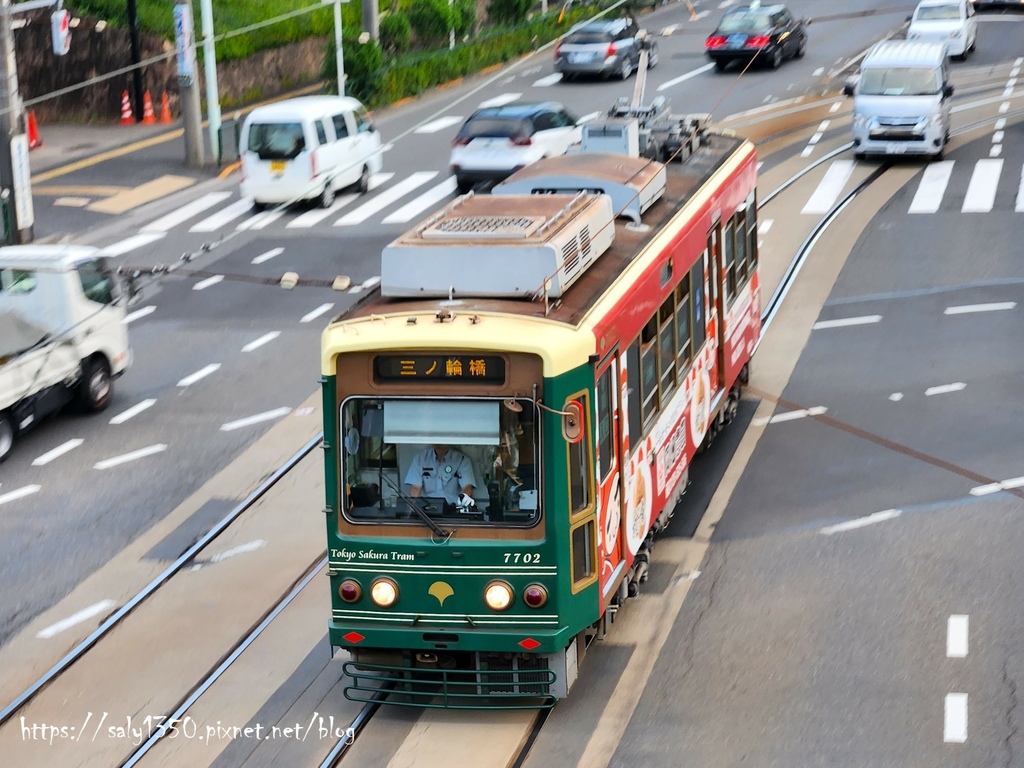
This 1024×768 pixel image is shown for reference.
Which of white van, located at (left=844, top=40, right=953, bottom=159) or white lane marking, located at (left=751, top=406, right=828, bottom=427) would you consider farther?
white van, located at (left=844, top=40, right=953, bottom=159)

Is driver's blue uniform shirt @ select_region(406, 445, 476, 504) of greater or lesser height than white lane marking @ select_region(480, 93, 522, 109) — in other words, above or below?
below

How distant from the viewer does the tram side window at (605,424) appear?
10578mm

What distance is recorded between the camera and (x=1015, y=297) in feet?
69.5

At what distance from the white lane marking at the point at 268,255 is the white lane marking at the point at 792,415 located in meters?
11.0

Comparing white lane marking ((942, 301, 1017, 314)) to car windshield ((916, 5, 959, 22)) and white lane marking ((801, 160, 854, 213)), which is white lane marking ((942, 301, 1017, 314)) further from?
car windshield ((916, 5, 959, 22))

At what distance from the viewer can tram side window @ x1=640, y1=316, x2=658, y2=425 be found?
39.0 ft

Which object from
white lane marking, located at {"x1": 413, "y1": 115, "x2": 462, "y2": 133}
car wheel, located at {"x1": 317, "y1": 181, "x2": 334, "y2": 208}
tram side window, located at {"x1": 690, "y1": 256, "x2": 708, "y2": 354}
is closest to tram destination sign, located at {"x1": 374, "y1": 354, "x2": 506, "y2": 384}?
tram side window, located at {"x1": 690, "y1": 256, "x2": 708, "y2": 354}

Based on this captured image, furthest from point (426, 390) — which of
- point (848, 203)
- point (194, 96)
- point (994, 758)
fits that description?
point (194, 96)

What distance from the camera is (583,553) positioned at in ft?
34.4

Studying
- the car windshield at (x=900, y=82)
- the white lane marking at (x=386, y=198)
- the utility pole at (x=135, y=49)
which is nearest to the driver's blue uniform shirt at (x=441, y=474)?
the white lane marking at (x=386, y=198)

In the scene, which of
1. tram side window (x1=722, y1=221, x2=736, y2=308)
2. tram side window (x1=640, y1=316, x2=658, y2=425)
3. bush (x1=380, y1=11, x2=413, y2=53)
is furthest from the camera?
bush (x1=380, y1=11, x2=413, y2=53)

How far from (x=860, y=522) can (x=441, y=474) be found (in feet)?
17.7

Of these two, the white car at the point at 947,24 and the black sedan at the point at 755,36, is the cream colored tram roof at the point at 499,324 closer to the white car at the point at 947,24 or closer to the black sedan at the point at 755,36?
the black sedan at the point at 755,36

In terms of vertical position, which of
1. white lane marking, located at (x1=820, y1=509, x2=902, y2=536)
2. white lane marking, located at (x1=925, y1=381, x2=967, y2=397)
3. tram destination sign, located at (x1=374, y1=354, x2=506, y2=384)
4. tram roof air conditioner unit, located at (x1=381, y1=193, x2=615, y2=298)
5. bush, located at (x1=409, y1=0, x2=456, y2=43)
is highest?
bush, located at (x1=409, y1=0, x2=456, y2=43)
